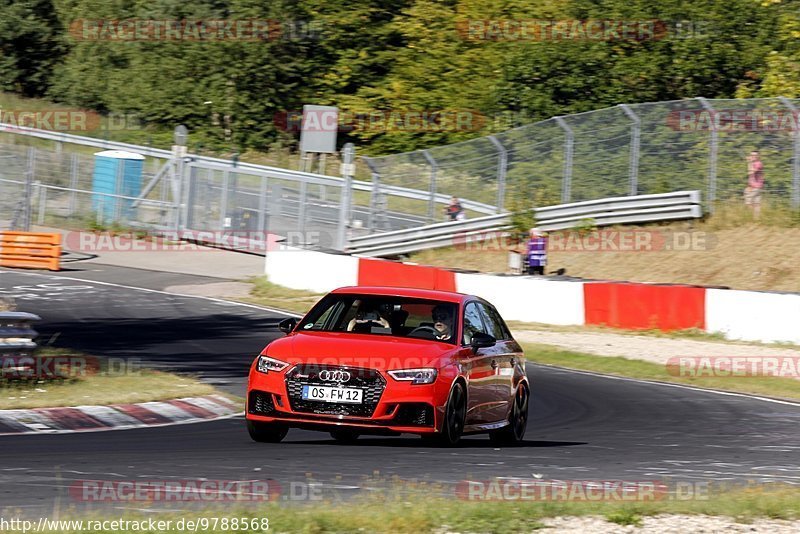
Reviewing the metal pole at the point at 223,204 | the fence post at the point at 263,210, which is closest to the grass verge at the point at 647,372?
the fence post at the point at 263,210

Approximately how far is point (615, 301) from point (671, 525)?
16.5 metres

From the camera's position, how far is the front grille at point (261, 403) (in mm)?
10266

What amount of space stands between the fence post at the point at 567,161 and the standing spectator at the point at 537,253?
3526mm

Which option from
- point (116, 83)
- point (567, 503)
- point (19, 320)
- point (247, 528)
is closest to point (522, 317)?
Result: point (19, 320)

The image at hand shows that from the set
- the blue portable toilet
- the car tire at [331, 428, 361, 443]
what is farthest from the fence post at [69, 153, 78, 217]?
the car tire at [331, 428, 361, 443]

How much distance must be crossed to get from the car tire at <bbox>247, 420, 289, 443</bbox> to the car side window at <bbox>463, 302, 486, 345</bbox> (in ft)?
5.69

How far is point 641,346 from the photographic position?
2197cm

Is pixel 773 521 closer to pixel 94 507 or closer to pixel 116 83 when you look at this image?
pixel 94 507

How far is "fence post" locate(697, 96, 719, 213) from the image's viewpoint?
94.6 ft

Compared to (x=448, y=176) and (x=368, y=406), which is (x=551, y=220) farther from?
(x=368, y=406)

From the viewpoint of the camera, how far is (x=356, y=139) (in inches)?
2048

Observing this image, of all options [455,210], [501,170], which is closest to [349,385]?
[501,170]

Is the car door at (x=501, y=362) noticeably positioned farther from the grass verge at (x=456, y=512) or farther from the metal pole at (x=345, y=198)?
the metal pole at (x=345, y=198)

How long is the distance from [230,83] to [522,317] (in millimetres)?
26354
